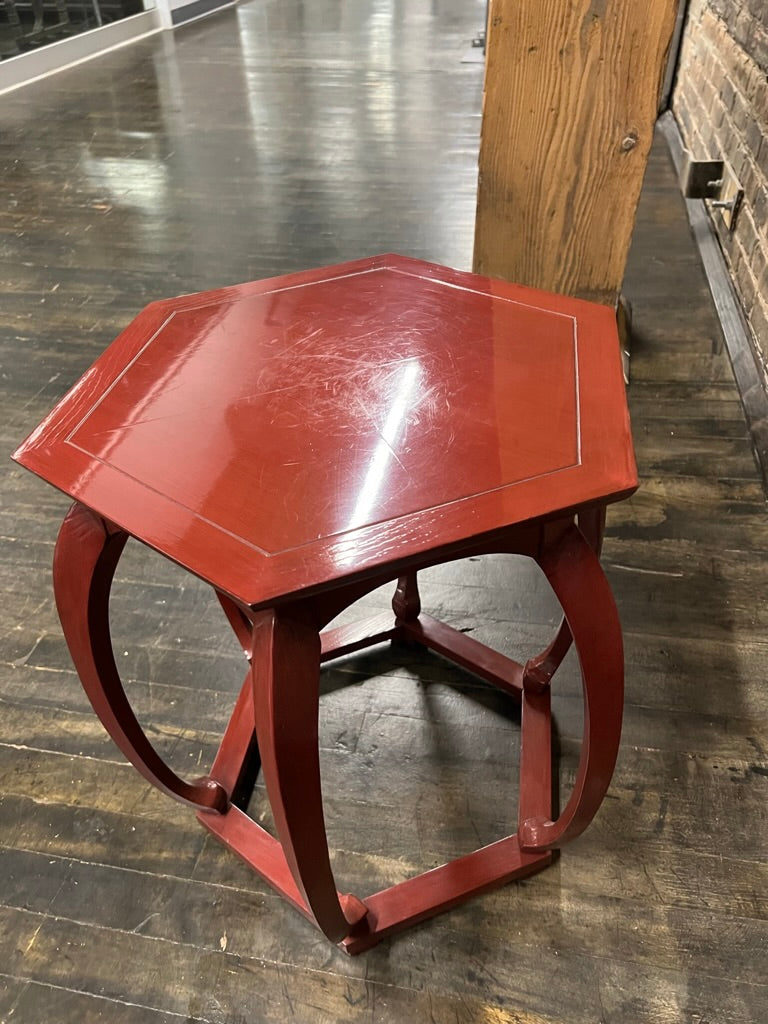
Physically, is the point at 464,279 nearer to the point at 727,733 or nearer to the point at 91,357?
the point at 727,733

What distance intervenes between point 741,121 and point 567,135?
3.81ft

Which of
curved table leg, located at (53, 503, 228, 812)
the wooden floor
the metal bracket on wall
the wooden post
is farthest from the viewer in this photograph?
the metal bracket on wall

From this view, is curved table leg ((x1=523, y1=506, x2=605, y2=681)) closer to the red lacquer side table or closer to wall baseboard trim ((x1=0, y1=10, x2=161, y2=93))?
the red lacquer side table

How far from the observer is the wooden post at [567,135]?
1438mm

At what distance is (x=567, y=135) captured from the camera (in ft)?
5.12

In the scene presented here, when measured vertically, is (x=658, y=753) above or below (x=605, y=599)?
below

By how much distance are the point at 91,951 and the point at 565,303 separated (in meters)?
1.04

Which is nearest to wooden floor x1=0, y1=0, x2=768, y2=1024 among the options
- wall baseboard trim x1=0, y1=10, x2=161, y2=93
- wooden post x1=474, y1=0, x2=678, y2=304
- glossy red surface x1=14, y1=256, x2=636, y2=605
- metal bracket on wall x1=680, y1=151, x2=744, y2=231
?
metal bracket on wall x1=680, y1=151, x2=744, y2=231

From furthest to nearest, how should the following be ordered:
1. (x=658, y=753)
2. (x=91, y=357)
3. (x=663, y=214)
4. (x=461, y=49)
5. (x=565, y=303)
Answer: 1. (x=461, y=49)
2. (x=663, y=214)
3. (x=91, y=357)
4. (x=658, y=753)
5. (x=565, y=303)

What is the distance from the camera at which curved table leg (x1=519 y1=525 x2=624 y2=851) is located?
75cm

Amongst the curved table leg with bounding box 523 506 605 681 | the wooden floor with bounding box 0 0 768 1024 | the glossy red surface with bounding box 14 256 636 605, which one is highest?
the glossy red surface with bounding box 14 256 636 605

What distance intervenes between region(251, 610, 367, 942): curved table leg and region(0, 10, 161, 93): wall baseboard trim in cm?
539

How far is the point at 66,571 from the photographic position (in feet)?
2.75

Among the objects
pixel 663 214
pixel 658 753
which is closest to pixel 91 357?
pixel 658 753
